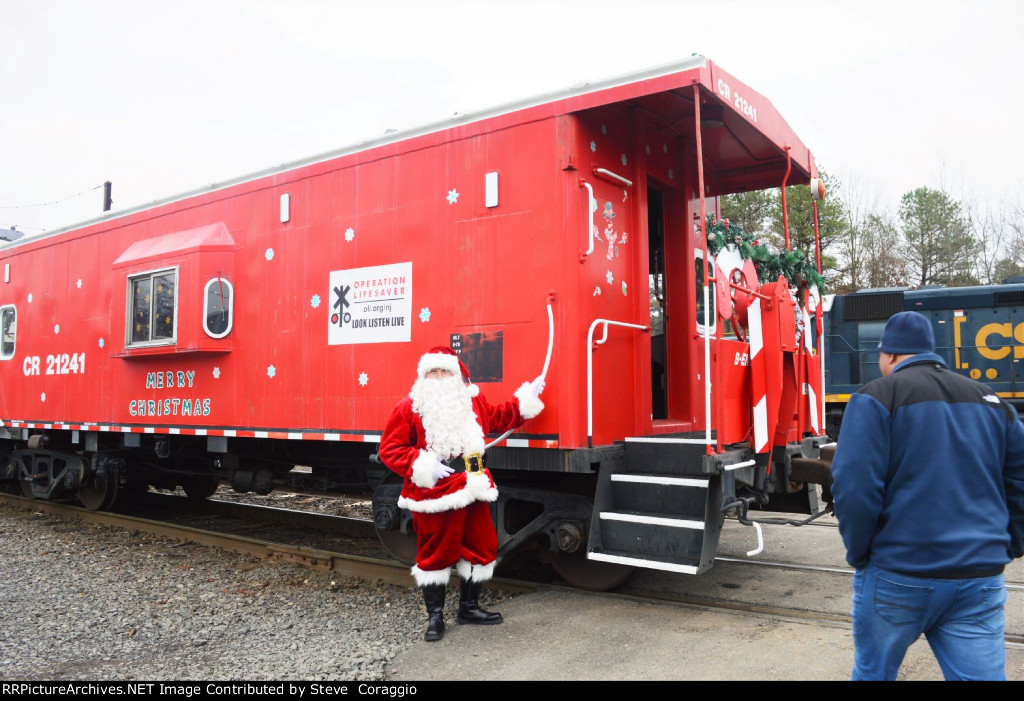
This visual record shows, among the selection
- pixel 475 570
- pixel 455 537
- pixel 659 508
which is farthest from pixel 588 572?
pixel 455 537

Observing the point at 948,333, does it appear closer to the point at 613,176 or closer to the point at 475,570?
the point at 613,176

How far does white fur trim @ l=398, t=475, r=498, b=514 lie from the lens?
4.39m

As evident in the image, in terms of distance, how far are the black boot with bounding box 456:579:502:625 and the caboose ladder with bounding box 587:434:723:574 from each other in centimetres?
72

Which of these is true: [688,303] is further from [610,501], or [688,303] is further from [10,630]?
[10,630]

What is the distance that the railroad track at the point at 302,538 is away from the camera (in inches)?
195

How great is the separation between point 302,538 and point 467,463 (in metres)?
3.94

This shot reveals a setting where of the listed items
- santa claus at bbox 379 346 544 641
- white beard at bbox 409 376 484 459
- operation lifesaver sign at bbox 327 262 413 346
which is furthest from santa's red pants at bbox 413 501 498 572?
operation lifesaver sign at bbox 327 262 413 346

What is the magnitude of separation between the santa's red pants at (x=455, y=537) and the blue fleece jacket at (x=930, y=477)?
8.25 feet

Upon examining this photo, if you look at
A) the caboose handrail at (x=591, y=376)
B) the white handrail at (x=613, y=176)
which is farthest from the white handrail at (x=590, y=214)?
the caboose handrail at (x=591, y=376)

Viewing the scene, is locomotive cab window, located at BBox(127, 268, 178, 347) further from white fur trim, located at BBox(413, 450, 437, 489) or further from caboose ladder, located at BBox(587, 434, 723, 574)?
caboose ladder, located at BBox(587, 434, 723, 574)

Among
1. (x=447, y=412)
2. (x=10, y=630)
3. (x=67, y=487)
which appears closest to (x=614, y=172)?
(x=447, y=412)

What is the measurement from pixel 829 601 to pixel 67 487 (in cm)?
843

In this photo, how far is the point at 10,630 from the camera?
490cm

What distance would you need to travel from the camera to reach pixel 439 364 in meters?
4.50
